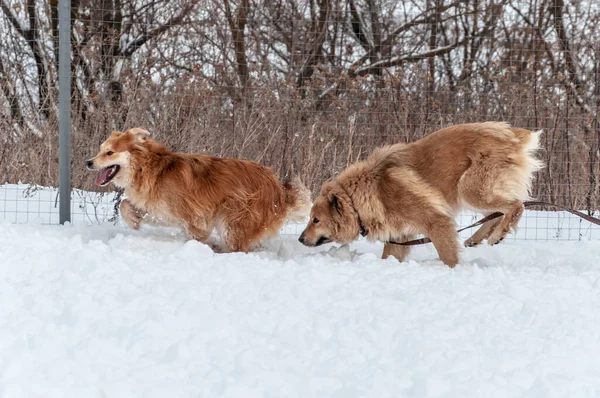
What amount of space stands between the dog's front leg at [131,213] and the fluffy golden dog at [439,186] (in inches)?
60.1

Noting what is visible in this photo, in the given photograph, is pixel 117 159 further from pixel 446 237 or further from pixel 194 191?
pixel 446 237

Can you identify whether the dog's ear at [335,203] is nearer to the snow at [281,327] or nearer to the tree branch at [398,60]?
the snow at [281,327]

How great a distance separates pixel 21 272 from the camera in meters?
3.60

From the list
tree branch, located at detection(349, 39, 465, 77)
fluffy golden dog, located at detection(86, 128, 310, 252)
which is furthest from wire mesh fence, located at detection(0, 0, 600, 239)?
fluffy golden dog, located at detection(86, 128, 310, 252)

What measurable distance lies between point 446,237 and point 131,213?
2549mm

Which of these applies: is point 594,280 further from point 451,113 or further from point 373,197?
point 451,113

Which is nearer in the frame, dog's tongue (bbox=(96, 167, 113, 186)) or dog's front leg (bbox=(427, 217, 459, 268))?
dog's front leg (bbox=(427, 217, 459, 268))

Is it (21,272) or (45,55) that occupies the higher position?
(45,55)

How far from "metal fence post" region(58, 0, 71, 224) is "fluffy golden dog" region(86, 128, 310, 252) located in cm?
66

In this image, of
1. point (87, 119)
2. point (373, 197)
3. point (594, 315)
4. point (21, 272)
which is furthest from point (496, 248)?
point (87, 119)

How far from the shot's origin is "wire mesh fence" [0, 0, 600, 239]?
702 centimetres

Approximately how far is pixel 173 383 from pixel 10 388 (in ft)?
2.06

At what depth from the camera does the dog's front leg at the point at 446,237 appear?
4.47 m

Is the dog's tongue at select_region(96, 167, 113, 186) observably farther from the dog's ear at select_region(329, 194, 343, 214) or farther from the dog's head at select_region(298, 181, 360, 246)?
the dog's ear at select_region(329, 194, 343, 214)
